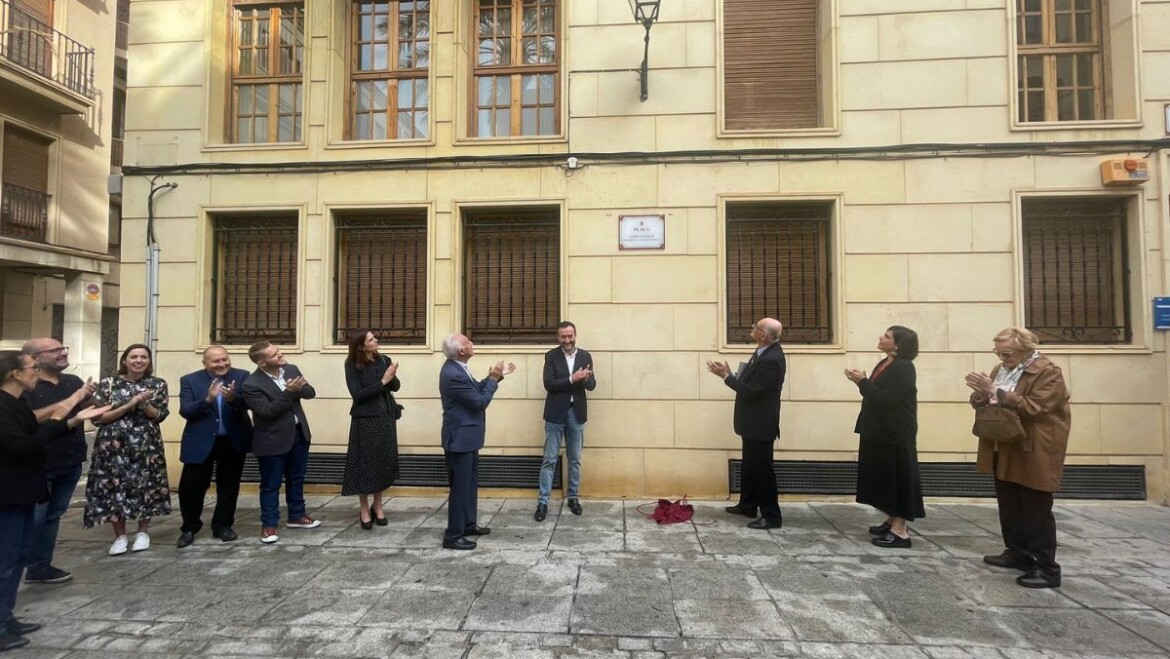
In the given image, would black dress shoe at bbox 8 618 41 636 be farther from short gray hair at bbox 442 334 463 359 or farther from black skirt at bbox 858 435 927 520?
black skirt at bbox 858 435 927 520

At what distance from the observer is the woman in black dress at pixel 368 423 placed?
17.3 feet

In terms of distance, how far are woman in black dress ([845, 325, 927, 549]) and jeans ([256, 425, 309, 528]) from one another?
5.21 m

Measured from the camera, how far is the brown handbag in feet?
13.7

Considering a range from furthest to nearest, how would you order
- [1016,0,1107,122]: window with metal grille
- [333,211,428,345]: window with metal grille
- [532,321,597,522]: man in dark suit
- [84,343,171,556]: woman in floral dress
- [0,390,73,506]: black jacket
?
[333,211,428,345]: window with metal grille, [1016,0,1107,122]: window with metal grille, [532,321,597,522]: man in dark suit, [84,343,171,556]: woman in floral dress, [0,390,73,506]: black jacket

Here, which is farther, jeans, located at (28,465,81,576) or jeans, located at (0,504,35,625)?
jeans, located at (28,465,81,576)

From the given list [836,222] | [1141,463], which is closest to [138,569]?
[836,222]

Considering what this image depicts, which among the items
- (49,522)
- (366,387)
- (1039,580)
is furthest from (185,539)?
(1039,580)

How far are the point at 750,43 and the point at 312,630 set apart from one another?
7.53 meters

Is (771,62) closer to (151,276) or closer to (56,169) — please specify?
(151,276)

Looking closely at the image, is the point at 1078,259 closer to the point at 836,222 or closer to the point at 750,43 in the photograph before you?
the point at 836,222

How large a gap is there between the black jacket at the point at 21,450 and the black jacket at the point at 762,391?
5108mm

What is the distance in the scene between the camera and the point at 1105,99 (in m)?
6.73

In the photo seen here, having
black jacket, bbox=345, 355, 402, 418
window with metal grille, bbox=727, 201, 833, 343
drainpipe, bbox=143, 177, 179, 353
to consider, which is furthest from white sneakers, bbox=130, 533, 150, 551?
window with metal grille, bbox=727, 201, 833, 343

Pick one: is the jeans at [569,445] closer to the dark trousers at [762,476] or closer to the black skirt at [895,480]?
the dark trousers at [762,476]
